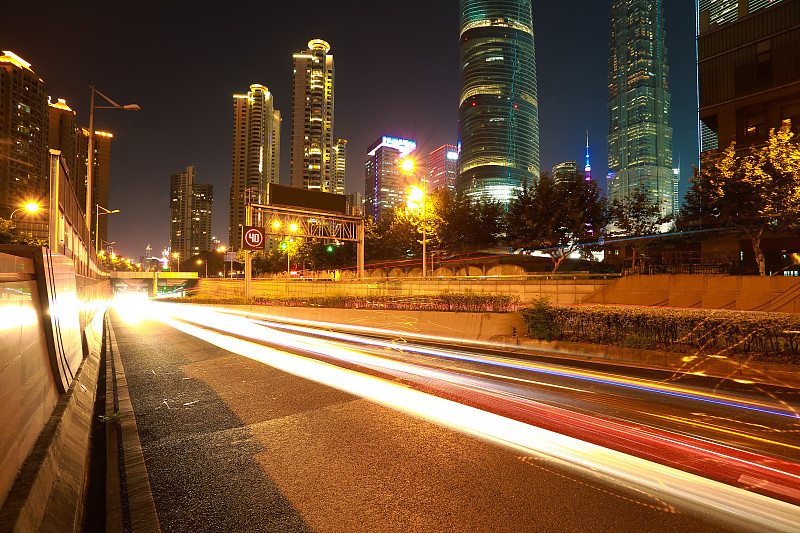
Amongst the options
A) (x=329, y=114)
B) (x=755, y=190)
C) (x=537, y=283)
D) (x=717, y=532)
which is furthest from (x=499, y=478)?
(x=329, y=114)

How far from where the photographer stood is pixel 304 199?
4006cm

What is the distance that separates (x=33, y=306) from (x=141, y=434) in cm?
236

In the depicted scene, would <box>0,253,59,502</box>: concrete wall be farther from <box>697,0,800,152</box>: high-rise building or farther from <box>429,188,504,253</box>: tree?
<box>697,0,800,152</box>: high-rise building

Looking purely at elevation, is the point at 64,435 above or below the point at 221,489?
above

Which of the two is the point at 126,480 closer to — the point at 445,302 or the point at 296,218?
the point at 445,302

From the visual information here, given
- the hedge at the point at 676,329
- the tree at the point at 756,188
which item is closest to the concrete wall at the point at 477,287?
the hedge at the point at 676,329

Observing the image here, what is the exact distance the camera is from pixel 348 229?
43.4 meters

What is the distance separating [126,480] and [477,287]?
2133cm

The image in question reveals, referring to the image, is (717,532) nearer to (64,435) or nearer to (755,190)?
(64,435)

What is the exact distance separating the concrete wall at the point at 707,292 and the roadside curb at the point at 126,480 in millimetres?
19471

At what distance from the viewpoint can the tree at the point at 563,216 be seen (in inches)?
1192

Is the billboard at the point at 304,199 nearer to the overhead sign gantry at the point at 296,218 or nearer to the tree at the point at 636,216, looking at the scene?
the overhead sign gantry at the point at 296,218

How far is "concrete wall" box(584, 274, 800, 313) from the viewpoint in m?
16.2

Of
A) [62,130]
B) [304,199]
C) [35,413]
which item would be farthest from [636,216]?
[62,130]
